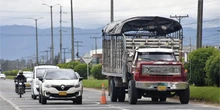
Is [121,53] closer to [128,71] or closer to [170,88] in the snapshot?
[128,71]

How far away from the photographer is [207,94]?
30125mm

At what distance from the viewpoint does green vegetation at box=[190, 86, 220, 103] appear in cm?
2882

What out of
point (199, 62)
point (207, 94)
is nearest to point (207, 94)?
point (207, 94)

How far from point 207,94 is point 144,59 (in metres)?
3.92

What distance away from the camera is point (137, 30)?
3119cm

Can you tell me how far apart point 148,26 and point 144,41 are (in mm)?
1691

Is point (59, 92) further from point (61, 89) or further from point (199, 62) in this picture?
point (199, 62)

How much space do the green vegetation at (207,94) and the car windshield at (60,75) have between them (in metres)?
5.92

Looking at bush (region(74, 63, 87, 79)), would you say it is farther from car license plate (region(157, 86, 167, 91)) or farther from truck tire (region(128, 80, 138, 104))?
car license plate (region(157, 86, 167, 91))

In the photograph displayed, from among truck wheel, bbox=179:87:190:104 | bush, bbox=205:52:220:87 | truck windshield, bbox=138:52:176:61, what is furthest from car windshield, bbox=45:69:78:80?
bush, bbox=205:52:220:87

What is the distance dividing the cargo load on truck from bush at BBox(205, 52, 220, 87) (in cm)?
204

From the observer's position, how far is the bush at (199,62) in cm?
3428

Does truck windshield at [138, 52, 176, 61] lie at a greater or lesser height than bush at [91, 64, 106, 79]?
greater

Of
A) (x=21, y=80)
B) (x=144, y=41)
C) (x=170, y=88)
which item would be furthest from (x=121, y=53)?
(x=21, y=80)
